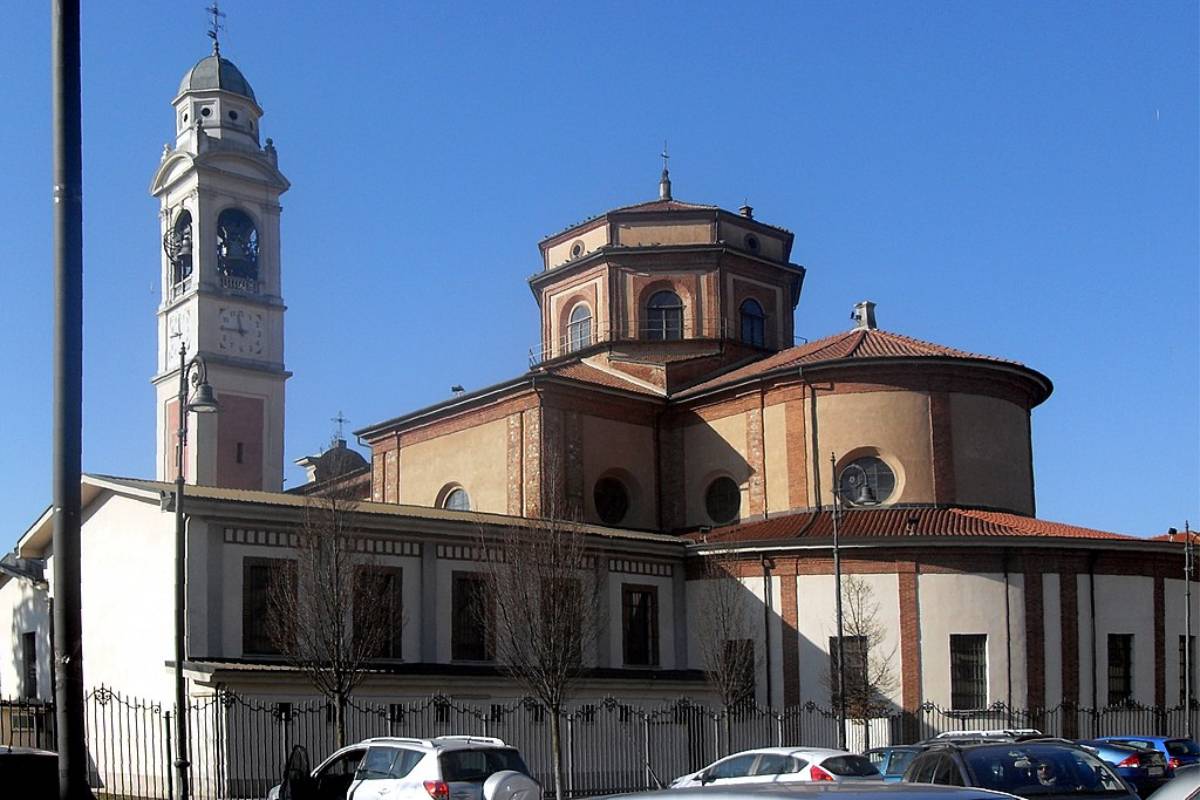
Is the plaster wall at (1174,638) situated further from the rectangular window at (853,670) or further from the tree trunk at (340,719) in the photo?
the tree trunk at (340,719)

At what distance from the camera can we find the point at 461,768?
1867 cm

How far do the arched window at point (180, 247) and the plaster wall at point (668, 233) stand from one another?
66.3 ft

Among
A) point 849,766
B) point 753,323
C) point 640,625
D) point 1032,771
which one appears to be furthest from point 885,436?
point 1032,771

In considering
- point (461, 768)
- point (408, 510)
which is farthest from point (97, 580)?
point (461, 768)

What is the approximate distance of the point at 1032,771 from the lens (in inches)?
586

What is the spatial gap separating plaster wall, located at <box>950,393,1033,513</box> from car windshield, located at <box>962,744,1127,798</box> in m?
26.0

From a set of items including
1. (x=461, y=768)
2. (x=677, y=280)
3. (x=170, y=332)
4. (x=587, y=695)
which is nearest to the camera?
(x=461, y=768)

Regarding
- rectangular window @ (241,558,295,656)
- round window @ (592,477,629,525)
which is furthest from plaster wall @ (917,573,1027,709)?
rectangular window @ (241,558,295,656)

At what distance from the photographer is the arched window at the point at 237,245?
58781 millimetres

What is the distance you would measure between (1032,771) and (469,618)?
21568 mm

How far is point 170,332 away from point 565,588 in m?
32.2

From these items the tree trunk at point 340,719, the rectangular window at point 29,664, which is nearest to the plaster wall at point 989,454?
the tree trunk at point 340,719

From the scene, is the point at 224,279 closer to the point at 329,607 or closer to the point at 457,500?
the point at 457,500

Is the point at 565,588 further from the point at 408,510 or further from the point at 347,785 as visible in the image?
the point at 347,785
